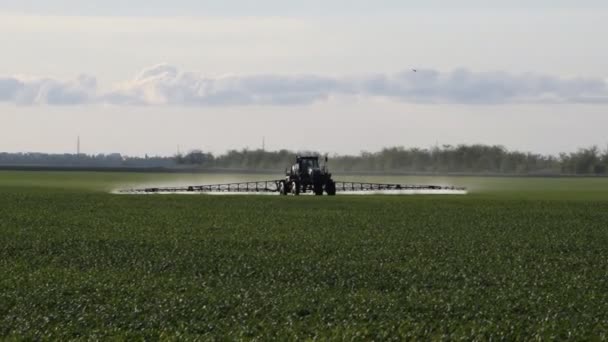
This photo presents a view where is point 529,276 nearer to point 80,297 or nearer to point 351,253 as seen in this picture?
point 351,253

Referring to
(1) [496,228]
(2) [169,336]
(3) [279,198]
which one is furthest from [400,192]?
(2) [169,336]

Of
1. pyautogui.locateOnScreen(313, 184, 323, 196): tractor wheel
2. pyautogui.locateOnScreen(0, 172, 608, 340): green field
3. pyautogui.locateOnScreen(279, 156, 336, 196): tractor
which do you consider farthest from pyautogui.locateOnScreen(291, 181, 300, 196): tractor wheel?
pyautogui.locateOnScreen(0, 172, 608, 340): green field

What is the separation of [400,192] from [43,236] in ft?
166

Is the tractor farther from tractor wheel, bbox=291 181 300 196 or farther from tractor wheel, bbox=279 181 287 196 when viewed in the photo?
tractor wheel, bbox=279 181 287 196

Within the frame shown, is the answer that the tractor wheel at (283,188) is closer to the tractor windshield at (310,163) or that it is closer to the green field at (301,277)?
the tractor windshield at (310,163)

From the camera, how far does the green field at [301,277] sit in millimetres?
19766

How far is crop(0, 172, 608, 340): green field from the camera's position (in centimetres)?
1977

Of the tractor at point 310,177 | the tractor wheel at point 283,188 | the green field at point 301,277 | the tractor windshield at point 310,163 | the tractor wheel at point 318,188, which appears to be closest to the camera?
the green field at point 301,277

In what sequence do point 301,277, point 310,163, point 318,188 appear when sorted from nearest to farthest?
point 301,277, point 318,188, point 310,163

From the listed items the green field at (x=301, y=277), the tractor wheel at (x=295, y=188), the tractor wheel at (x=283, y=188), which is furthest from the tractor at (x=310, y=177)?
the green field at (x=301, y=277)

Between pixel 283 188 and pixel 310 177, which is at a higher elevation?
pixel 310 177

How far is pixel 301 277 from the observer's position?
88.0 ft

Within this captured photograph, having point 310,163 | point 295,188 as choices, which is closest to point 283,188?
point 295,188

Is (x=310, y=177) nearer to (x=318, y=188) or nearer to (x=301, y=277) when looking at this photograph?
(x=318, y=188)
